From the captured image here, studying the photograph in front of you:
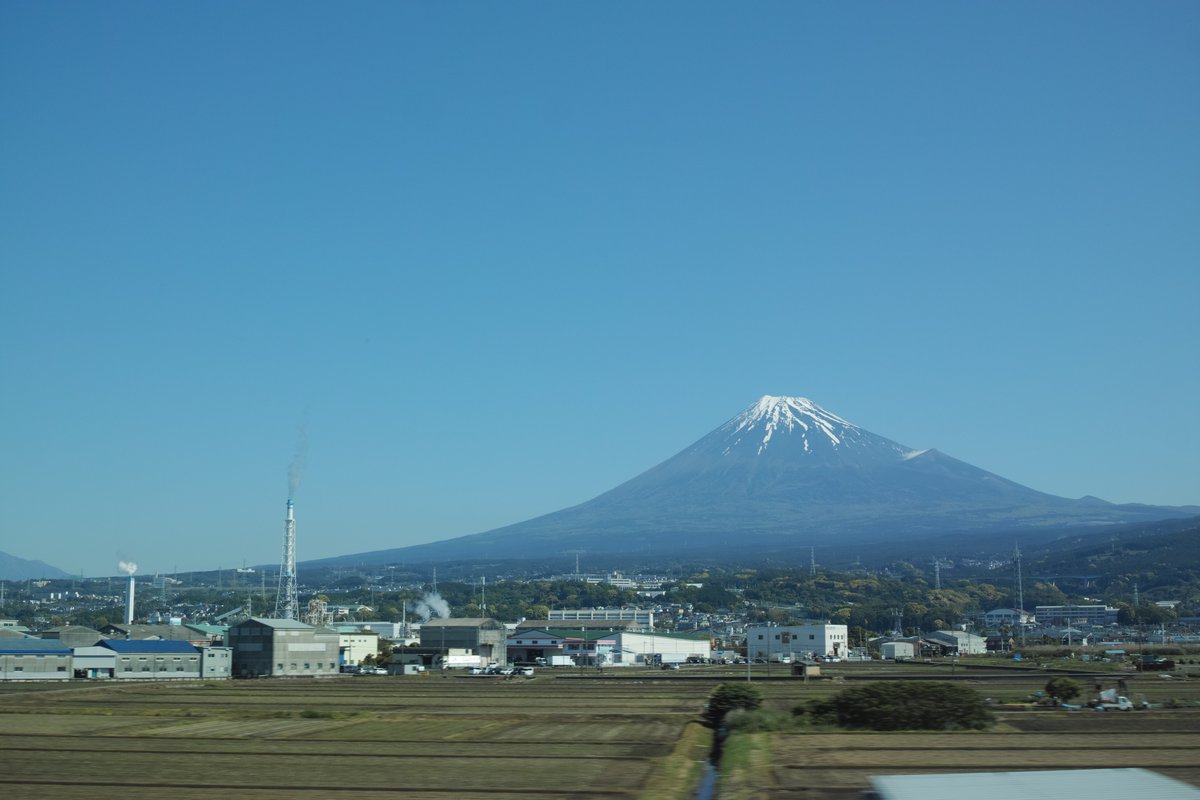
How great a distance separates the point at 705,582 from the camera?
595ft

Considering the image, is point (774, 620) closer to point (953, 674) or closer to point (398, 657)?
point (398, 657)

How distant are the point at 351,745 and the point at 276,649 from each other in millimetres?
34854

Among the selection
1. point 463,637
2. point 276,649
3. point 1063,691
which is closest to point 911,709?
point 1063,691

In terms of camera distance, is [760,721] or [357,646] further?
[357,646]

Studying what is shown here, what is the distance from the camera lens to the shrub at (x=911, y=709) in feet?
91.7

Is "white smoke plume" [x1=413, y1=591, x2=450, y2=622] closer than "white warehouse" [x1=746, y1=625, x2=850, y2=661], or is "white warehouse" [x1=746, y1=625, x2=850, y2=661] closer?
"white warehouse" [x1=746, y1=625, x2=850, y2=661]

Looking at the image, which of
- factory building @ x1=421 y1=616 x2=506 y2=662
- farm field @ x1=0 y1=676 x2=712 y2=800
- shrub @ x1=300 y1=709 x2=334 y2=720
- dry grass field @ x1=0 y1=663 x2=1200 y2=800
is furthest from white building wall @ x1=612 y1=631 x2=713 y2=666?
shrub @ x1=300 y1=709 x2=334 y2=720

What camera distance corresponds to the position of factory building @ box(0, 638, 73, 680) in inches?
2068

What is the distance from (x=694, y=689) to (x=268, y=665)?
2372cm

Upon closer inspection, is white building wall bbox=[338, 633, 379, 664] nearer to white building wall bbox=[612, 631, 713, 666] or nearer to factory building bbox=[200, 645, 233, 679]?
factory building bbox=[200, 645, 233, 679]

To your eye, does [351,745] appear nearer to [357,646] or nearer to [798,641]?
[357,646]

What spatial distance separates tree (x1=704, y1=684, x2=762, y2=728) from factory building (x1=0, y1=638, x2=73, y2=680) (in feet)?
110

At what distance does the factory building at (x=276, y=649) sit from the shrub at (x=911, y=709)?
3574cm

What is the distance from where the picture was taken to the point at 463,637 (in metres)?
70.3
